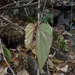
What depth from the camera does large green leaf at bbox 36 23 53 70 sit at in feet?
2.14

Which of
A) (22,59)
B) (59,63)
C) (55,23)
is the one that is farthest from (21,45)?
(55,23)

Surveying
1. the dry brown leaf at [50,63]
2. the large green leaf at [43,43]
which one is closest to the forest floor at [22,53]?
the dry brown leaf at [50,63]

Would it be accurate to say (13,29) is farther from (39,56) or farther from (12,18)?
(39,56)

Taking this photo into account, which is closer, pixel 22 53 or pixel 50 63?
pixel 50 63

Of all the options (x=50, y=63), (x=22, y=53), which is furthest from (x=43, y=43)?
(x=22, y=53)

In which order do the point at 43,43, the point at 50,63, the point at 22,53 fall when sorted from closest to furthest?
the point at 43,43
the point at 50,63
the point at 22,53

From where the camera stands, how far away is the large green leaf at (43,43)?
652mm

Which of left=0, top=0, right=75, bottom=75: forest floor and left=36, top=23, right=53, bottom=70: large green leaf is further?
left=0, top=0, right=75, bottom=75: forest floor

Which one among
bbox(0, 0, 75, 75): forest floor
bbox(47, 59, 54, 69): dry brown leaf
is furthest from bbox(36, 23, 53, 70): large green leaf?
bbox(47, 59, 54, 69): dry brown leaf

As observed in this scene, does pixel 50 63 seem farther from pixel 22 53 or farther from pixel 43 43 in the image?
pixel 43 43

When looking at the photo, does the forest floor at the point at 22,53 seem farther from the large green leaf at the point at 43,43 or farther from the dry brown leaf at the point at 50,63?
the large green leaf at the point at 43,43

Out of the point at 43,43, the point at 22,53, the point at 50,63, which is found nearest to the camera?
the point at 43,43

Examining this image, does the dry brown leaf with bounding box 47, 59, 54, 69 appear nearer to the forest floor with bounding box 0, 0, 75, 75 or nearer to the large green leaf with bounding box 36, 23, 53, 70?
the forest floor with bounding box 0, 0, 75, 75

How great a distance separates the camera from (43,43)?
0.67m
